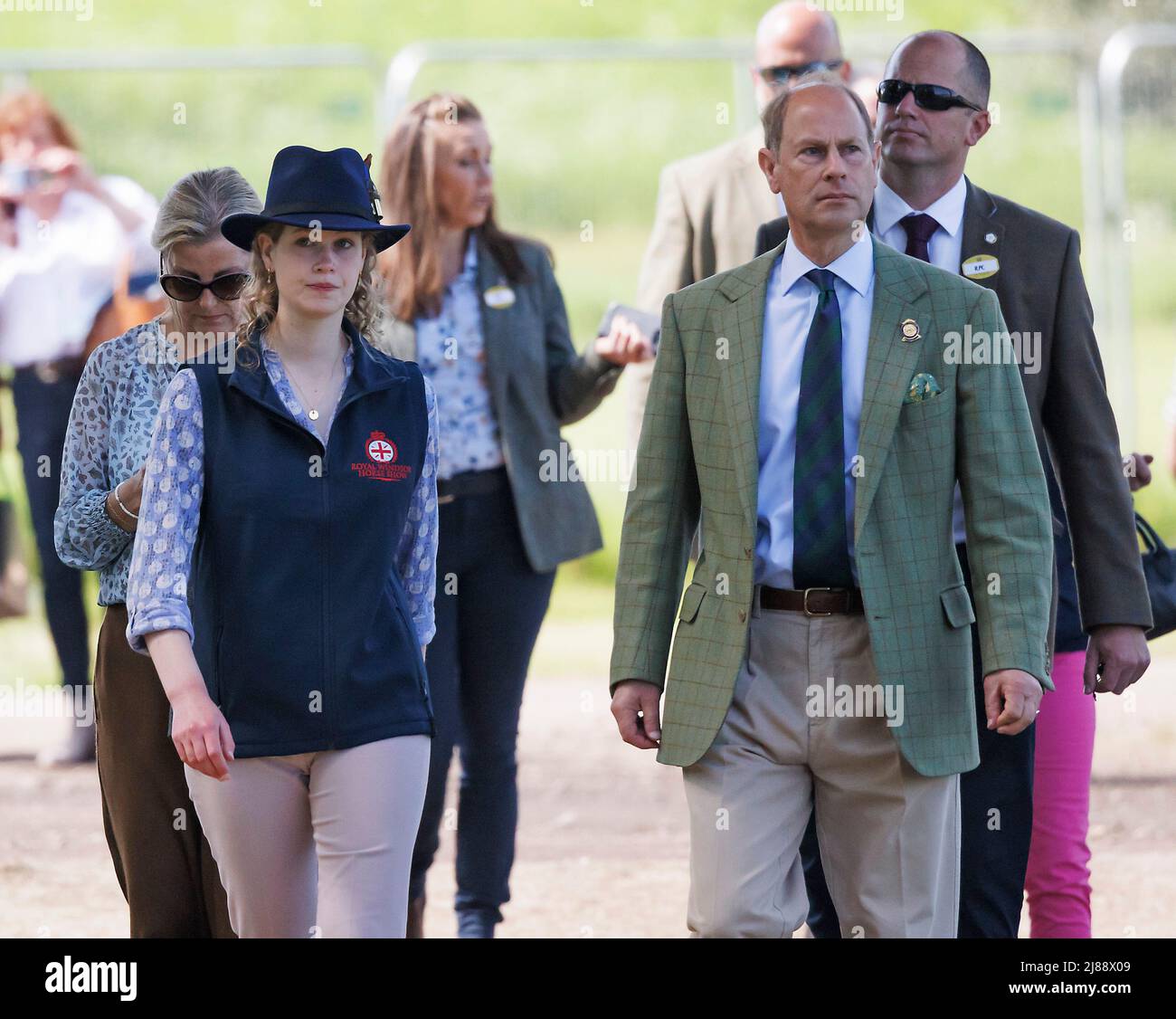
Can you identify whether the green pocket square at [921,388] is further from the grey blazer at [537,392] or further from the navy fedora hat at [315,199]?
the grey blazer at [537,392]

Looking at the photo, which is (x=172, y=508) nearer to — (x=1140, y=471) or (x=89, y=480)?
(x=89, y=480)

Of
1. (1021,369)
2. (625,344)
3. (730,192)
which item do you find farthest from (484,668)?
(1021,369)

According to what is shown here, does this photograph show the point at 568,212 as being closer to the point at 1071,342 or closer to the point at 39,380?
the point at 39,380

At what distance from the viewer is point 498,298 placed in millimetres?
5414

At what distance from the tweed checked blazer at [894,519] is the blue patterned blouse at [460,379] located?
1.50m

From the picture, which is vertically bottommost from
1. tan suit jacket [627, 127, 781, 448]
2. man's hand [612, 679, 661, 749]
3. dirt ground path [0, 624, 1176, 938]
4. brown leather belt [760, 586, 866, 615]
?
dirt ground path [0, 624, 1176, 938]

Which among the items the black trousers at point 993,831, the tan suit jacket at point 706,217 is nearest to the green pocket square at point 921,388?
the black trousers at point 993,831

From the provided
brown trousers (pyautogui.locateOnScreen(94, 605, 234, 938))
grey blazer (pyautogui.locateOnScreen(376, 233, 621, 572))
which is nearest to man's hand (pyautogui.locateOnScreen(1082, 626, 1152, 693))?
grey blazer (pyautogui.locateOnScreen(376, 233, 621, 572))

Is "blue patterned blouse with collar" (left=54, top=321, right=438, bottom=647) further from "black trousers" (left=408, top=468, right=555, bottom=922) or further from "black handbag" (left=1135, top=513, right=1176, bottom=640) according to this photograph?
"black handbag" (left=1135, top=513, right=1176, bottom=640)

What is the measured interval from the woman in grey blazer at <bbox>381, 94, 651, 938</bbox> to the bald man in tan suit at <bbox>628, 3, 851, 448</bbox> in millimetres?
382

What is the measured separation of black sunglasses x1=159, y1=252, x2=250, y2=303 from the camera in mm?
4004

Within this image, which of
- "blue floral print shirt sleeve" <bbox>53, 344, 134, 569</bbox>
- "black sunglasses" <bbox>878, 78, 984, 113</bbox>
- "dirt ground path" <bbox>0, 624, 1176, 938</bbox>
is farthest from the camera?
"dirt ground path" <bbox>0, 624, 1176, 938</bbox>

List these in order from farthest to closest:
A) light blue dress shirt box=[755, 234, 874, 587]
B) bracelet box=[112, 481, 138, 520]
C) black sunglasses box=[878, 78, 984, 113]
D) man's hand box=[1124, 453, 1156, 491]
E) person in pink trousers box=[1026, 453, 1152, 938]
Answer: man's hand box=[1124, 453, 1156, 491] < person in pink trousers box=[1026, 453, 1152, 938] < black sunglasses box=[878, 78, 984, 113] < bracelet box=[112, 481, 138, 520] < light blue dress shirt box=[755, 234, 874, 587]

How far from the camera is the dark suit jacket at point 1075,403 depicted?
4.27 m
